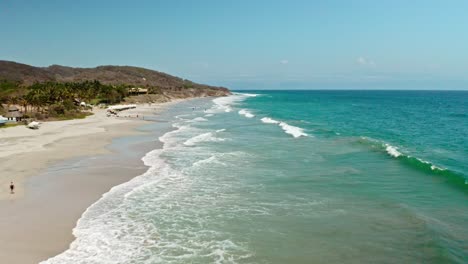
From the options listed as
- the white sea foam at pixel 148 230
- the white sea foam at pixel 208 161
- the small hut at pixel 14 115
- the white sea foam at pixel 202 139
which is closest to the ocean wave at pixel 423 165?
the white sea foam at pixel 148 230

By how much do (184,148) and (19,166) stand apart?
14.1 metres

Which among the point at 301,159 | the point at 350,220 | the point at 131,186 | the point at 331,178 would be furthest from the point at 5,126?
the point at 350,220

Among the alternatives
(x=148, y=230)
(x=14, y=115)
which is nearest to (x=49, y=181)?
(x=148, y=230)

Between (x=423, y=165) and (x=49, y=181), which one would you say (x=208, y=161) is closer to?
(x=49, y=181)

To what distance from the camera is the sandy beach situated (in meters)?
15.0

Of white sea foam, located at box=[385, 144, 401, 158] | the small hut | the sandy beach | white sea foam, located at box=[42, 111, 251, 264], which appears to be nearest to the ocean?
white sea foam, located at box=[42, 111, 251, 264]

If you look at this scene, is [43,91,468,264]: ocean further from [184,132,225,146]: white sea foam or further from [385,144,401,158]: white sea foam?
[184,132,225,146]: white sea foam

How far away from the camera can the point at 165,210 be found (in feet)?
63.2

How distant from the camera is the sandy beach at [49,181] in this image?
1498 cm

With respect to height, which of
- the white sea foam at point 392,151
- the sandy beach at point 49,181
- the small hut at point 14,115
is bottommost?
the sandy beach at point 49,181

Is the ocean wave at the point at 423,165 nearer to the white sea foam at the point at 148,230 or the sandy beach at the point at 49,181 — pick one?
the white sea foam at the point at 148,230

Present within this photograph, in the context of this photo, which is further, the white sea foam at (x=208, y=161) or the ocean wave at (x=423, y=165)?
the white sea foam at (x=208, y=161)

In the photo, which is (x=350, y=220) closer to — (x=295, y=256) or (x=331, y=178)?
(x=295, y=256)

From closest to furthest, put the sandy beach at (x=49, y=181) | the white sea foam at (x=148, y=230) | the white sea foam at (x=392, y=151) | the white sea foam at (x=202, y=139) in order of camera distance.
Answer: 1. the white sea foam at (x=148, y=230)
2. the sandy beach at (x=49, y=181)
3. the white sea foam at (x=392, y=151)
4. the white sea foam at (x=202, y=139)
